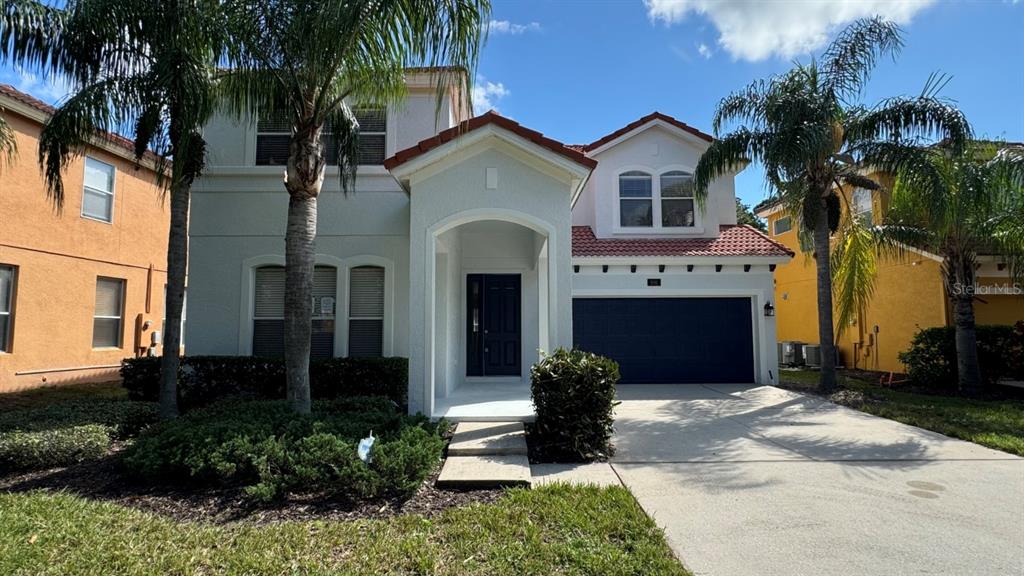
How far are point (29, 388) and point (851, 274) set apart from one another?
65.5 feet

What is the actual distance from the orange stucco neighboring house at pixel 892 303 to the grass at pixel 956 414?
3.38 m

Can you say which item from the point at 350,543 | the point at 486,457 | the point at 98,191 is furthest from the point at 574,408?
the point at 98,191

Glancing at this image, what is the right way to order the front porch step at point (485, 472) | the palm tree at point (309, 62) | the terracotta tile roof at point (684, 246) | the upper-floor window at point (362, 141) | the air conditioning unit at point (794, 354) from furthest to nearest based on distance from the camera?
the air conditioning unit at point (794, 354) → the terracotta tile roof at point (684, 246) → the upper-floor window at point (362, 141) → the palm tree at point (309, 62) → the front porch step at point (485, 472)

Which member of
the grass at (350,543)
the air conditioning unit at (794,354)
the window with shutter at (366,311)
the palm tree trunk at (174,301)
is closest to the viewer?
the grass at (350,543)

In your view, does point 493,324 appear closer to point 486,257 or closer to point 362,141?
point 486,257

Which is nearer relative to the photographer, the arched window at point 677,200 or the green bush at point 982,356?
the green bush at point 982,356

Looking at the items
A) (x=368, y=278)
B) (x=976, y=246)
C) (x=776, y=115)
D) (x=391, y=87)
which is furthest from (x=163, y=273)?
(x=976, y=246)

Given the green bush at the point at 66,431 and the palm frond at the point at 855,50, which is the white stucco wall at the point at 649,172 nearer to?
the palm frond at the point at 855,50

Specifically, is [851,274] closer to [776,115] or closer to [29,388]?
[776,115]

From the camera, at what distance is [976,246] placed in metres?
11.6

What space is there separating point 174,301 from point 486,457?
531 cm

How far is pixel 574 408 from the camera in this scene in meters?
6.22

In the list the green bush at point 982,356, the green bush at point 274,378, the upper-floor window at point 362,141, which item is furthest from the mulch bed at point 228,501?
the green bush at point 982,356

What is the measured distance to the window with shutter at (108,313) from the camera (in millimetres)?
14000
